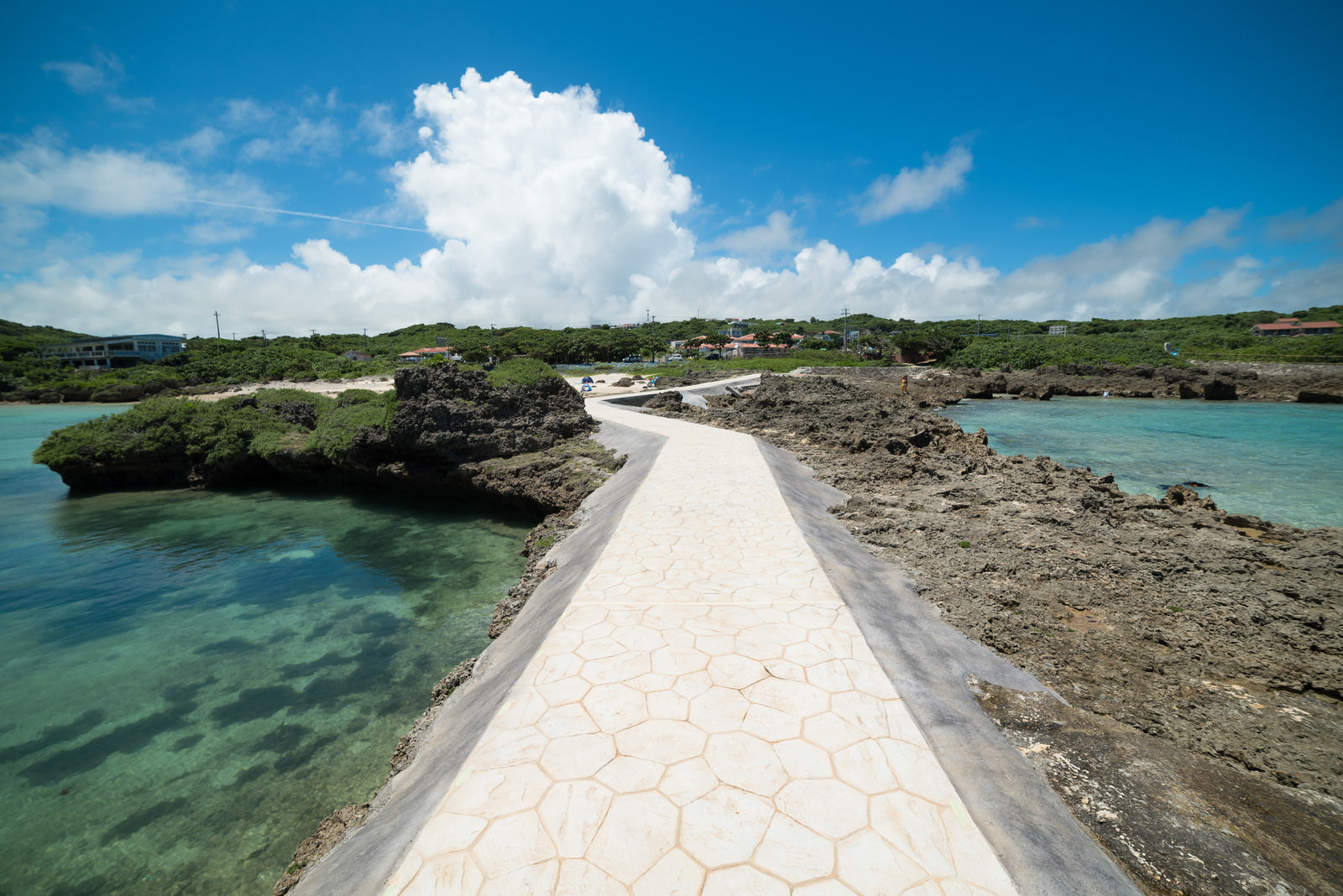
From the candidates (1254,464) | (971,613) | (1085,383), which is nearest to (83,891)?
(971,613)

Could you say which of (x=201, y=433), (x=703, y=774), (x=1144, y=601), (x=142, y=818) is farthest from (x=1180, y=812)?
(x=201, y=433)

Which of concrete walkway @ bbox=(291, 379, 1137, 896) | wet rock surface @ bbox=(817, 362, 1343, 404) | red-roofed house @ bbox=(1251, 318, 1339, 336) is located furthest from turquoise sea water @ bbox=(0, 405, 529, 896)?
red-roofed house @ bbox=(1251, 318, 1339, 336)

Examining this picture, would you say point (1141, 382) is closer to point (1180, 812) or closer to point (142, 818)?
point (1180, 812)

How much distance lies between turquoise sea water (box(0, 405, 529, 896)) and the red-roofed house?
352 ft

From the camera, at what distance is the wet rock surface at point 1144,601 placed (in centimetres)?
383

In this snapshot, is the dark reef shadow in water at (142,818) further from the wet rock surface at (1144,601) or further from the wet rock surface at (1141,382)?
the wet rock surface at (1141,382)

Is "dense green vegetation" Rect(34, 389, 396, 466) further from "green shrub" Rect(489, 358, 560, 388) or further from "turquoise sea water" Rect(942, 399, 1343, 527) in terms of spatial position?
"turquoise sea water" Rect(942, 399, 1343, 527)

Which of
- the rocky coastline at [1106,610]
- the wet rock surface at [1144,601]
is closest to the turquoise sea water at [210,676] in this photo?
the rocky coastline at [1106,610]

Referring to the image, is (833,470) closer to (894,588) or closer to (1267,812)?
(894,588)

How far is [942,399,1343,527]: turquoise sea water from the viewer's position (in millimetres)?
13984

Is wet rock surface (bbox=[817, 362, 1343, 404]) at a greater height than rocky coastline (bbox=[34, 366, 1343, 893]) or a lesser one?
greater

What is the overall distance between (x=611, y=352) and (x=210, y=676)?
68575 millimetres

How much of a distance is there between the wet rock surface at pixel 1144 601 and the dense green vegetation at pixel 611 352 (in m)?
28.3

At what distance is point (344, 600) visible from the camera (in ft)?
31.0
